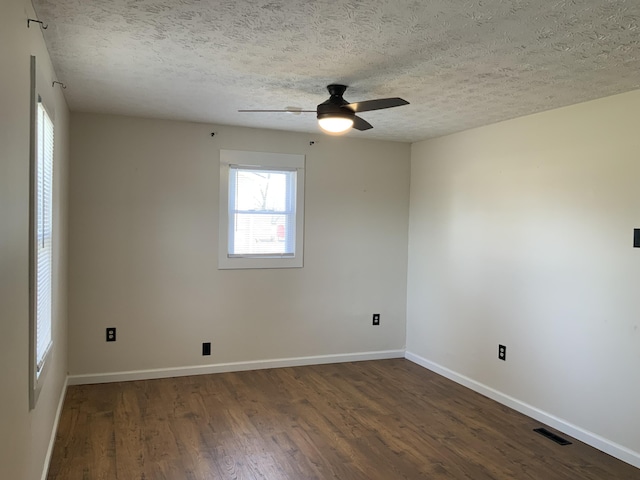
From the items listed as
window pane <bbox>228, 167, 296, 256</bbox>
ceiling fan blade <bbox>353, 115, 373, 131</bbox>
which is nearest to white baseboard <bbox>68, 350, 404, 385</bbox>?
window pane <bbox>228, 167, 296, 256</bbox>

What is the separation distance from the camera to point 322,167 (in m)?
4.94

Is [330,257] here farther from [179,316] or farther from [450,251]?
[179,316]

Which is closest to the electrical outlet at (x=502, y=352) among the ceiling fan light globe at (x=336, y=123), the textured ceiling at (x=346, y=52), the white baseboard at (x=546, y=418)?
the white baseboard at (x=546, y=418)

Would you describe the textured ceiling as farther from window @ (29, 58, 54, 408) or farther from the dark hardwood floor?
the dark hardwood floor

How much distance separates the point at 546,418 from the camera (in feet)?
11.9

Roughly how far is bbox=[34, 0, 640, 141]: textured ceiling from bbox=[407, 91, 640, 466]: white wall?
365 millimetres

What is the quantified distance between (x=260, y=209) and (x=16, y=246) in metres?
3.04

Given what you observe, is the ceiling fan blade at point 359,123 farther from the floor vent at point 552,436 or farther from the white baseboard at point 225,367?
the white baseboard at point 225,367

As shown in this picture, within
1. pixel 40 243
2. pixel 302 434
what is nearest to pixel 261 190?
pixel 302 434

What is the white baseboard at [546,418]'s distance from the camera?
308 centimetres

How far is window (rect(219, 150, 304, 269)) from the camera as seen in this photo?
15.1 ft

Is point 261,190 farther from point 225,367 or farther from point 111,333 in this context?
point 111,333

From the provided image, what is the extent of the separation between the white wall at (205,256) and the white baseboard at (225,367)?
0.14 feet

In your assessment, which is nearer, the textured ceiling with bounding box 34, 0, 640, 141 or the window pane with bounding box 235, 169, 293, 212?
the textured ceiling with bounding box 34, 0, 640, 141
